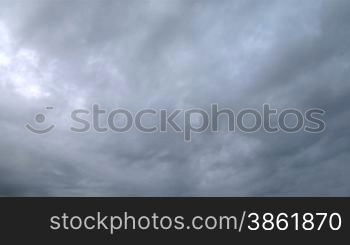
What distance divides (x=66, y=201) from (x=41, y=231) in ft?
10.0

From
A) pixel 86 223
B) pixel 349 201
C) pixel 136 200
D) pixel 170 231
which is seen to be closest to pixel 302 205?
pixel 349 201

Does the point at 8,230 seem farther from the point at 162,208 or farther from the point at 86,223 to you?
the point at 162,208

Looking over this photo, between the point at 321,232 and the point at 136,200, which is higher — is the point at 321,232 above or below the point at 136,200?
below

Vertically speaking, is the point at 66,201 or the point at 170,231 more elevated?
the point at 66,201

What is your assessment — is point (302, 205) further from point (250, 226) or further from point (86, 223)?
point (86, 223)

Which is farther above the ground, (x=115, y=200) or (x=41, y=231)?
(x=115, y=200)

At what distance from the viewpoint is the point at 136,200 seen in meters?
34.6

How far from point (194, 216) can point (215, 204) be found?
6.69 ft

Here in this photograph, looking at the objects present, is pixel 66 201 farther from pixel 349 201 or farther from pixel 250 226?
pixel 349 201

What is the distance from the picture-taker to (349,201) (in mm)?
34875

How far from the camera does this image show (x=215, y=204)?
34875 millimetres

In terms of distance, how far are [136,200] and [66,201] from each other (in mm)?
5892

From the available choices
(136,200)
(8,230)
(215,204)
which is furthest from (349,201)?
(8,230)

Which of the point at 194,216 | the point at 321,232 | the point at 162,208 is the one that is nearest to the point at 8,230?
the point at 162,208
